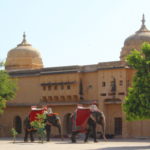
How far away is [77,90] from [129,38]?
691cm

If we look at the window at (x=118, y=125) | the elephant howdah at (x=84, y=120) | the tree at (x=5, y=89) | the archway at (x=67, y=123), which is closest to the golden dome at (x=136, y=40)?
the window at (x=118, y=125)

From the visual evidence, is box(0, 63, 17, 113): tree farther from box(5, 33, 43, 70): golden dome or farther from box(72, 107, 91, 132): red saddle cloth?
box(72, 107, 91, 132): red saddle cloth

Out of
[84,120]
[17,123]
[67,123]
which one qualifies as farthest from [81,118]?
[17,123]

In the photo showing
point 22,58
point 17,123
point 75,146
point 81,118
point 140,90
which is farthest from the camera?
point 22,58

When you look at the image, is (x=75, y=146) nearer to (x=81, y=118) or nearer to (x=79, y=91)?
(x=81, y=118)

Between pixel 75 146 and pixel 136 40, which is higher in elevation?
pixel 136 40

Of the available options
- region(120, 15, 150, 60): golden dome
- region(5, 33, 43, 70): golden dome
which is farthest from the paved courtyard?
region(5, 33, 43, 70): golden dome

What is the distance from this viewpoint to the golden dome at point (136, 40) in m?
38.5

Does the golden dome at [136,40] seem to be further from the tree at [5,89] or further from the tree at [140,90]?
the tree at [140,90]

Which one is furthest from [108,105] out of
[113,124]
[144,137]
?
[144,137]

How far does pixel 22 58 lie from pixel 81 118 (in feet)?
59.5

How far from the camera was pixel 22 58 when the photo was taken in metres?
43.4

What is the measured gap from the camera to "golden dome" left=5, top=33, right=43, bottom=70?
1710 inches

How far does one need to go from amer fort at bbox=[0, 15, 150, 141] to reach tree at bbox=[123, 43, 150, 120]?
956 centimetres
